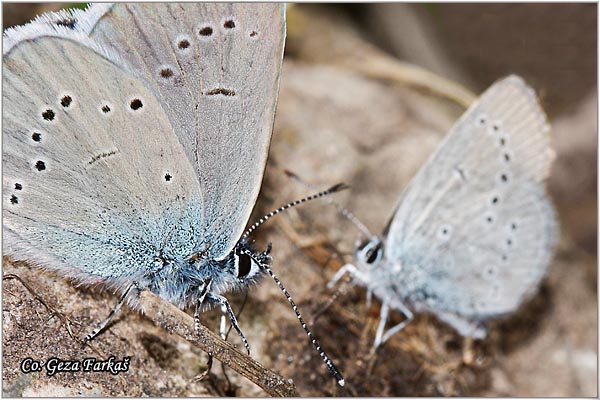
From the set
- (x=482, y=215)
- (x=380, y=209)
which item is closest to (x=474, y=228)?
(x=482, y=215)

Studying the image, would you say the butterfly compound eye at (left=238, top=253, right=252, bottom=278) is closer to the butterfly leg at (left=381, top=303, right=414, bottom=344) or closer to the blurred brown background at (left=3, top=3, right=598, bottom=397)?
the blurred brown background at (left=3, top=3, right=598, bottom=397)

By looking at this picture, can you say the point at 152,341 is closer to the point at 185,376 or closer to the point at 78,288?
the point at 185,376

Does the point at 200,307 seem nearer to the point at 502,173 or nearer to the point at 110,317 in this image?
the point at 110,317

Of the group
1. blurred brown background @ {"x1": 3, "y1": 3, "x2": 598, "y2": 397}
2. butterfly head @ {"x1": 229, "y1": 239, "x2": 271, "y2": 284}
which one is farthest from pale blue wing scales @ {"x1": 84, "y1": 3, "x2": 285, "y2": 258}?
blurred brown background @ {"x1": 3, "y1": 3, "x2": 598, "y2": 397}

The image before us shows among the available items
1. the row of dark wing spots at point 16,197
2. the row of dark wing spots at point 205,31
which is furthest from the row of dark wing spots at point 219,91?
the row of dark wing spots at point 16,197

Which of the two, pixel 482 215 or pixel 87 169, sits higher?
pixel 482 215

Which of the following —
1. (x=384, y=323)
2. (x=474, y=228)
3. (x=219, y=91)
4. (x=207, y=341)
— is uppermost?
(x=474, y=228)

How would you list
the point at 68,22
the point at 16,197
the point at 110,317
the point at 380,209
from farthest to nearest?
the point at 380,209 → the point at 110,317 → the point at 16,197 → the point at 68,22

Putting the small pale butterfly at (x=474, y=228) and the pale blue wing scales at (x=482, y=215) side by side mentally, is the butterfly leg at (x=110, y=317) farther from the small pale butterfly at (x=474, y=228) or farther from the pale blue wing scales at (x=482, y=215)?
the pale blue wing scales at (x=482, y=215)

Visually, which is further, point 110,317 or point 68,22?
point 110,317
